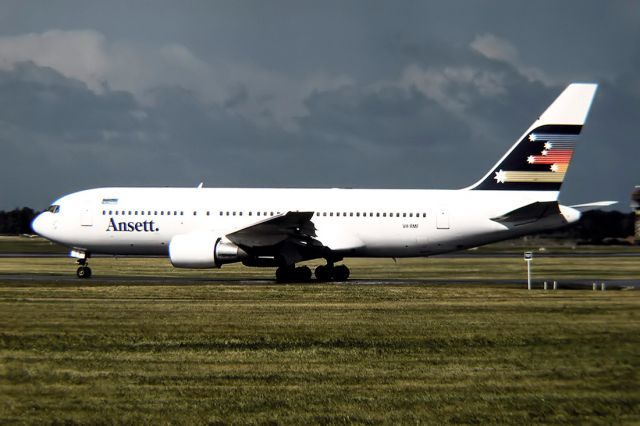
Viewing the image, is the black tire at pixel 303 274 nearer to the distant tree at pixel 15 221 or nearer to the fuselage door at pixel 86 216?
the fuselage door at pixel 86 216

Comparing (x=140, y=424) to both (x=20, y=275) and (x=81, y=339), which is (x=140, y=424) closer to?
(x=81, y=339)

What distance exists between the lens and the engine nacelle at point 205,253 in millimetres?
36094

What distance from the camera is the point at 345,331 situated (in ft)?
61.3

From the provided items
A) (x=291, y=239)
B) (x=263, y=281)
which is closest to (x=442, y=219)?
(x=291, y=239)

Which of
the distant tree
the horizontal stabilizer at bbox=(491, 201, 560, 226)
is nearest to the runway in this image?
the horizontal stabilizer at bbox=(491, 201, 560, 226)

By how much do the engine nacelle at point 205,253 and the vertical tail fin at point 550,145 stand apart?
40.5 feet

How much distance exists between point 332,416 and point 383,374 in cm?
290

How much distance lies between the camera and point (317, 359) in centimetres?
1484

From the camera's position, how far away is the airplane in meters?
37.5

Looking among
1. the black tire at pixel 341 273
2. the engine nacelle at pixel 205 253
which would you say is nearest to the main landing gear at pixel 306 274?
the black tire at pixel 341 273

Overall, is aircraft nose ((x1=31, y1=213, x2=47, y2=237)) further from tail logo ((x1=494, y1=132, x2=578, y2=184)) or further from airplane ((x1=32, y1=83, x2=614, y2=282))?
tail logo ((x1=494, y1=132, x2=578, y2=184))

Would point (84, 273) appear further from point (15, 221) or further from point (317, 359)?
point (15, 221)

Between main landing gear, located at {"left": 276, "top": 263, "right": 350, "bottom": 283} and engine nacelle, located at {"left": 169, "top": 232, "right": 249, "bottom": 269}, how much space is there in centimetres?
234

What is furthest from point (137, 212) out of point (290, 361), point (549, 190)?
point (290, 361)
